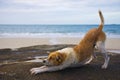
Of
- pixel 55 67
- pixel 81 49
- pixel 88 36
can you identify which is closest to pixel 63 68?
pixel 55 67

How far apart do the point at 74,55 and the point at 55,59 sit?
2.23 ft

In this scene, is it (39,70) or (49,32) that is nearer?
(39,70)

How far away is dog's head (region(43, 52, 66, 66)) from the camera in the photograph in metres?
7.50

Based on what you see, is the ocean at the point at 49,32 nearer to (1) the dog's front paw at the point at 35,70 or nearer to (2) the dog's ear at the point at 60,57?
(1) the dog's front paw at the point at 35,70

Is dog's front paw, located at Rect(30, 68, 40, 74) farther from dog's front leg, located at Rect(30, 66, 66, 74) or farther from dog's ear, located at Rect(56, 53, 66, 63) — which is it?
dog's ear, located at Rect(56, 53, 66, 63)

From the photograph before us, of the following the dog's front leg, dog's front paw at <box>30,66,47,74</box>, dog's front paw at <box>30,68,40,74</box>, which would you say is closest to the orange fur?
the dog's front leg

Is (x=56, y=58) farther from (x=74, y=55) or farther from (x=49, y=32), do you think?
(x=49, y=32)

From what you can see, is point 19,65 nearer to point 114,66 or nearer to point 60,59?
point 60,59

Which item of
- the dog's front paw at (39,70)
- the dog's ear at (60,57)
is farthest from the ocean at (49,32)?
the dog's ear at (60,57)

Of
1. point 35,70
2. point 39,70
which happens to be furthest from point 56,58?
point 35,70

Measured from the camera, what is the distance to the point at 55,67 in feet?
25.5

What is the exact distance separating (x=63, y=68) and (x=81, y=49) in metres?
0.85

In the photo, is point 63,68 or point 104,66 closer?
point 63,68

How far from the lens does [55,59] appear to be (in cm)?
752
